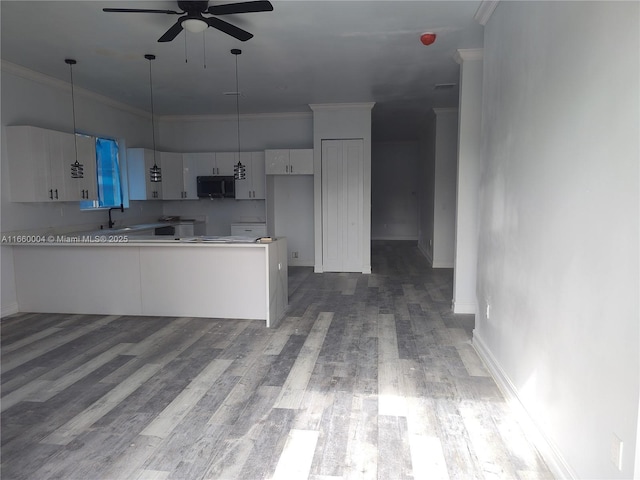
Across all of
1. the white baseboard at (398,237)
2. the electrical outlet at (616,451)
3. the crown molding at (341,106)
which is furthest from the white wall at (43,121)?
the white baseboard at (398,237)

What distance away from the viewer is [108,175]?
22.6 ft

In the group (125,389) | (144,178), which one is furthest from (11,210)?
(125,389)

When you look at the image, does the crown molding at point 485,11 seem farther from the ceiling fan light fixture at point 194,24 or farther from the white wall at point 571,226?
the ceiling fan light fixture at point 194,24

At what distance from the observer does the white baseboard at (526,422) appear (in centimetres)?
204

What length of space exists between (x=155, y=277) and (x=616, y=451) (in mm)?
4349

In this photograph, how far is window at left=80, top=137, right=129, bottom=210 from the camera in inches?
262

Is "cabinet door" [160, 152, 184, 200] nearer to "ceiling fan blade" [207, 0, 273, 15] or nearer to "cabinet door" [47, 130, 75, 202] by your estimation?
"cabinet door" [47, 130, 75, 202]

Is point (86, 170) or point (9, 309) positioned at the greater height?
point (86, 170)

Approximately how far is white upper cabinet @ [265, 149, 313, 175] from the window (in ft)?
8.05

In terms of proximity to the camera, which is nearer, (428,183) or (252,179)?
(252,179)

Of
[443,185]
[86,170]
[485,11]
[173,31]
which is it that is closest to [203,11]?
[173,31]

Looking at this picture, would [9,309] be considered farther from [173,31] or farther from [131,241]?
[173,31]

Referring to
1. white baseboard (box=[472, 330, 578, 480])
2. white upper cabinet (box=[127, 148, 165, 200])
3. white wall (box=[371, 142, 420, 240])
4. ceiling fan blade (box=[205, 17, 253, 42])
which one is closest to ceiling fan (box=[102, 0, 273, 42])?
ceiling fan blade (box=[205, 17, 253, 42])

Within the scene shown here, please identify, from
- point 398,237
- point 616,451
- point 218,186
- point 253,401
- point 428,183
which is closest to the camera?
point 616,451
